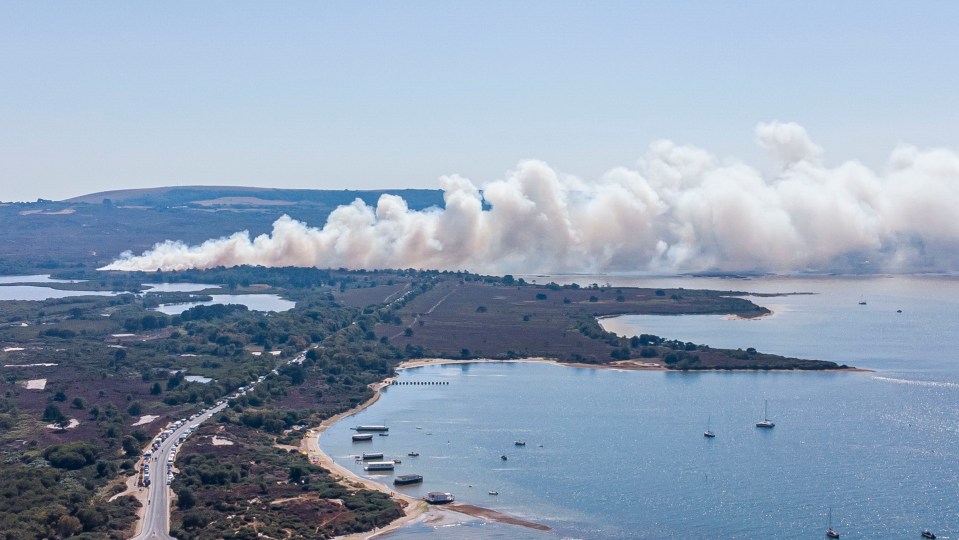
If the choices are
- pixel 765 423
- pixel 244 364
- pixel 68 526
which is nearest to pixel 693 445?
pixel 765 423

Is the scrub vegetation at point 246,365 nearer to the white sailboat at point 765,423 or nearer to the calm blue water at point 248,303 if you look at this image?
the calm blue water at point 248,303

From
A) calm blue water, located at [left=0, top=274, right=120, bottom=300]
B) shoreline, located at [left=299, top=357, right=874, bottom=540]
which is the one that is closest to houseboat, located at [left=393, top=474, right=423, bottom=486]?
shoreline, located at [left=299, top=357, right=874, bottom=540]

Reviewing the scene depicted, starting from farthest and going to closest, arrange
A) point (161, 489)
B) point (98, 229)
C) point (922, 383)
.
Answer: point (98, 229) → point (922, 383) → point (161, 489)

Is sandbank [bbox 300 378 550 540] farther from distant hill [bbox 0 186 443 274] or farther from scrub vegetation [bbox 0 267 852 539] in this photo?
distant hill [bbox 0 186 443 274]

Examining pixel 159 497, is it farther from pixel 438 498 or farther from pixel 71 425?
pixel 71 425

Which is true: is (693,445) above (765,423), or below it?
below

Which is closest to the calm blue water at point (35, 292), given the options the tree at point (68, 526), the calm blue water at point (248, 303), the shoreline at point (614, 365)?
the calm blue water at point (248, 303)

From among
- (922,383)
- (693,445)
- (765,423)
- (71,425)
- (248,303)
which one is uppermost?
(248,303)
